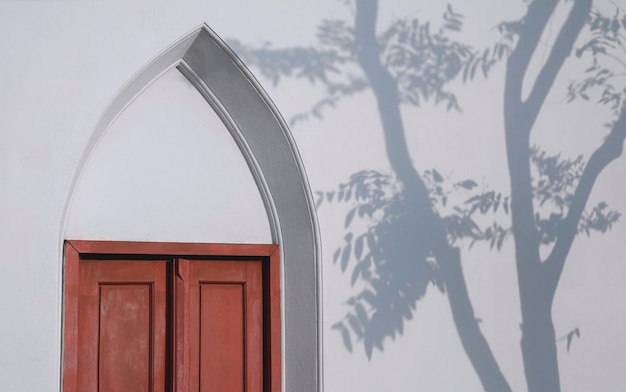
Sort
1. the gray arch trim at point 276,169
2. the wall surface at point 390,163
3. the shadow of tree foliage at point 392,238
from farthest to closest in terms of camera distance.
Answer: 1. the shadow of tree foliage at point 392,238
2. the gray arch trim at point 276,169
3. the wall surface at point 390,163

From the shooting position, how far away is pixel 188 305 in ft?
19.7

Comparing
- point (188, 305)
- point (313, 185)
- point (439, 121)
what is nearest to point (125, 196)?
point (188, 305)

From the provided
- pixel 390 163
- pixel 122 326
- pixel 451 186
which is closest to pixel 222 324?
pixel 122 326

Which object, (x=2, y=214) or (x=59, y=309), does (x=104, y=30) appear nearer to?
(x=2, y=214)

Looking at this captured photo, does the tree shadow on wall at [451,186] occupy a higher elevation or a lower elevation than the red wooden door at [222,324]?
higher

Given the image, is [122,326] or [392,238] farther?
[392,238]

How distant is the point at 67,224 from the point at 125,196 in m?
0.39

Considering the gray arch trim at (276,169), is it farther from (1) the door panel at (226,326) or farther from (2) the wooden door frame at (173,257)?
(1) the door panel at (226,326)

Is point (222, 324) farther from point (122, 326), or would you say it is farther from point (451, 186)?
point (451, 186)

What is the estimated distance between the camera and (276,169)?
242 inches

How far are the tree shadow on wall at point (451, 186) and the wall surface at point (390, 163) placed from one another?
0.01m

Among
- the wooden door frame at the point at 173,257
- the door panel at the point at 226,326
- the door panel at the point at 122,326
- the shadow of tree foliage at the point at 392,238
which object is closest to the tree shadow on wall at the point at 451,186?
the shadow of tree foliage at the point at 392,238

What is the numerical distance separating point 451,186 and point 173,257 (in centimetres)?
181

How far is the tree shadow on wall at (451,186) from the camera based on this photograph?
6027 millimetres
